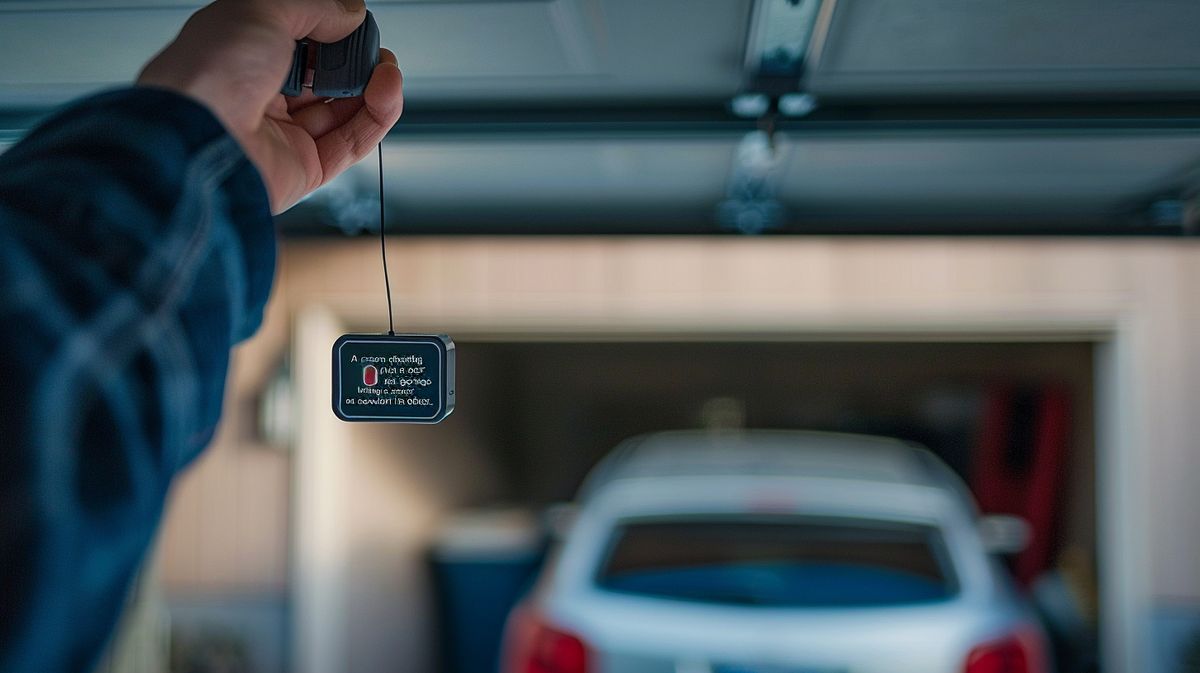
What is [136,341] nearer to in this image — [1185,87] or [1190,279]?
[1185,87]

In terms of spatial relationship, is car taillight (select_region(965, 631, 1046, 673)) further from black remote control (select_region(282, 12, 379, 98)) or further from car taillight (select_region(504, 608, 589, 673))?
black remote control (select_region(282, 12, 379, 98))

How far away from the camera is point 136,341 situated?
550 millimetres

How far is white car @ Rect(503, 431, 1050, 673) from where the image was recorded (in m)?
3.15

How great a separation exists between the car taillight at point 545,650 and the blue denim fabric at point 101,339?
2.71 meters

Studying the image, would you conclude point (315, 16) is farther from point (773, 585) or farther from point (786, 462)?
point (786, 462)

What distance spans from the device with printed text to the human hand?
1.08 feet

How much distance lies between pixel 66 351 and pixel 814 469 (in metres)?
3.81

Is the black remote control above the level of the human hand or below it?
above

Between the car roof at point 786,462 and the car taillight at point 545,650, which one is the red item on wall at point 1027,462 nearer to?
the car roof at point 786,462

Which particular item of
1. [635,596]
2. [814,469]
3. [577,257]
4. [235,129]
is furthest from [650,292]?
[235,129]

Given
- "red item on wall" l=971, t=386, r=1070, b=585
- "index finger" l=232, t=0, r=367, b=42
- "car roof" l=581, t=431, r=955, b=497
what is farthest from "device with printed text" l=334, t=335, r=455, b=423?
"red item on wall" l=971, t=386, r=1070, b=585

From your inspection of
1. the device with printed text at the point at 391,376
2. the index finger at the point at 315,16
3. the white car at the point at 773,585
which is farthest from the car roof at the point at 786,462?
the index finger at the point at 315,16

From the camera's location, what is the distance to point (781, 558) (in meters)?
3.60

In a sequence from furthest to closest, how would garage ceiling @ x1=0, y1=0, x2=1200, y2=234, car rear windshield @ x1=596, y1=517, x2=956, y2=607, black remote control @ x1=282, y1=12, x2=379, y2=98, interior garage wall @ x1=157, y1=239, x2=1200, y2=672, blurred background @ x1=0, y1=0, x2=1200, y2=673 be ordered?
interior garage wall @ x1=157, y1=239, x2=1200, y2=672, car rear windshield @ x1=596, y1=517, x2=956, y2=607, blurred background @ x1=0, y1=0, x2=1200, y2=673, garage ceiling @ x1=0, y1=0, x2=1200, y2=234, black remote control @ x1=282, y1=12, x2=379, y2=98
